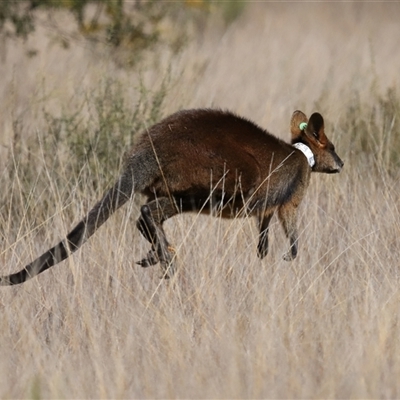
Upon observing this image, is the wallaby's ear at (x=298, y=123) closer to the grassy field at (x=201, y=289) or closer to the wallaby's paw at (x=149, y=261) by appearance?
the grassy field at (x=201, y=289)

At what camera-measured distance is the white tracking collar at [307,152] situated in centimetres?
604

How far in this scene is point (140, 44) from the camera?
10766 mm

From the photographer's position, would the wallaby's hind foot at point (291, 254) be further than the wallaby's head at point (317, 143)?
No

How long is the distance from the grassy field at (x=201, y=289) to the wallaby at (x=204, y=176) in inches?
6.4

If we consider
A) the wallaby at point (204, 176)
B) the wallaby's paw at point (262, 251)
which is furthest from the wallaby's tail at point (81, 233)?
the wallaby's paw at point (262, 251)

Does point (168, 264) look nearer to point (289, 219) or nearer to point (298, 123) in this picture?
point (289, 219)

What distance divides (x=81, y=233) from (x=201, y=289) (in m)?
0.66

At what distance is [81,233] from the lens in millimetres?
4832

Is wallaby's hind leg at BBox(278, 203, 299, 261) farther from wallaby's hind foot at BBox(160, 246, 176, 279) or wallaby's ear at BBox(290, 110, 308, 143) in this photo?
wallaby's hind foot at BBox(160, 246, 176, 279)

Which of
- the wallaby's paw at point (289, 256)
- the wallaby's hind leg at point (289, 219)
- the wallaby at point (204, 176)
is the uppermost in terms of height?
the wallaby at point (204, 176)

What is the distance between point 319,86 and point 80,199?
522cm

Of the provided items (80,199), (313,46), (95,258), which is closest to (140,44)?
(313,46)

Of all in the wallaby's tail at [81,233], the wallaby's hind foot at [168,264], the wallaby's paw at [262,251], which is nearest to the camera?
the wallaby's tail at [81,233]

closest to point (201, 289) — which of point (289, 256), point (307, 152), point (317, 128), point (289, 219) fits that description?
point (289, 256)
